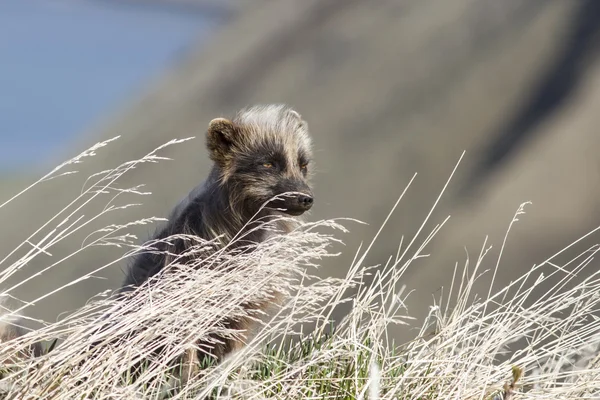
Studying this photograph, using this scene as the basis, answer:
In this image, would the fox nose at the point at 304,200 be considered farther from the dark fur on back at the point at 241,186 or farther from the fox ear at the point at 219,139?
the fox ear at the point at 219,139

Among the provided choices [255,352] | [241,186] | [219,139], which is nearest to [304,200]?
[241,186]

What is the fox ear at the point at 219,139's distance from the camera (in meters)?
6.39

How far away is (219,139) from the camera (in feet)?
21.1

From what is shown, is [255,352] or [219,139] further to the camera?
[219,139]

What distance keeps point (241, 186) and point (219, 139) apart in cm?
38

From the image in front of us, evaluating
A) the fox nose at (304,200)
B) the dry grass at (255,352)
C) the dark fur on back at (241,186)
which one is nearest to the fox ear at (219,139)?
the dark fur on back at (241,186)

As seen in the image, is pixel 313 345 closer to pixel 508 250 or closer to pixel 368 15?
pixel 508 250

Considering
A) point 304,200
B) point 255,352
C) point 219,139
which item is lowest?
point 255,352

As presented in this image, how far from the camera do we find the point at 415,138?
4119 centimetres

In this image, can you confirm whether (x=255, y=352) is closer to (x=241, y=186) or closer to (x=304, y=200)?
(x=304, y=200)

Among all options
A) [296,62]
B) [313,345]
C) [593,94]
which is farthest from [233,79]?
[313,345]

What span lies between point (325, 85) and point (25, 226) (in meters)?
16.0

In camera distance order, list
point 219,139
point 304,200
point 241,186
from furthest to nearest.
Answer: point 219,139 → point 241,186 → point 304,200

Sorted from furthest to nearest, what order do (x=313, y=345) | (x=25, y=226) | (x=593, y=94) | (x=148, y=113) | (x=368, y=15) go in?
(x=148, y=113)
(x=368, y=15)
(x=25, y=226)
(x=593, y=94)
(x=313, y=345)
